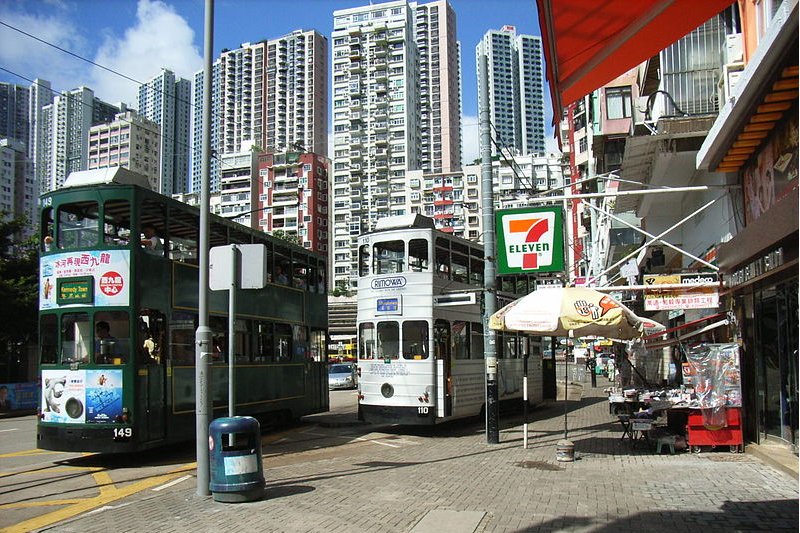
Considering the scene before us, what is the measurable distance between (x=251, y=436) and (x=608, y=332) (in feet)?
22.3

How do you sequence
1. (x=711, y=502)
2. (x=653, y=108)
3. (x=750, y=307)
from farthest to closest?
(x=653, y=108) < (x=750, y=307) < (x=711, y=502)

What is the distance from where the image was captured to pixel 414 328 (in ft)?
50.2

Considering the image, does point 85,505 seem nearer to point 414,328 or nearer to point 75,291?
point 75,291

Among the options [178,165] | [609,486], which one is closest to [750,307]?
[609,486]

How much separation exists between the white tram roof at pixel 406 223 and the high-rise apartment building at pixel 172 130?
5826 millimetres

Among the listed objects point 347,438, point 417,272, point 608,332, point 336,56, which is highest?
point 336,56

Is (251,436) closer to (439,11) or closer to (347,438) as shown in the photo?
(347,438)

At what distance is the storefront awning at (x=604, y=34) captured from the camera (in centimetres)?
459

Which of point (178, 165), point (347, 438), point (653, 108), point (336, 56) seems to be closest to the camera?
point (347, 438)

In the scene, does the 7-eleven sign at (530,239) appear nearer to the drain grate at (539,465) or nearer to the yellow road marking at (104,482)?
the drain grate at (539,465)

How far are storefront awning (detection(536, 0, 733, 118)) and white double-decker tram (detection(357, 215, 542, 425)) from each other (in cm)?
920

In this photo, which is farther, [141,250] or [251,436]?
[141,250]

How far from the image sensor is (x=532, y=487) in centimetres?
902

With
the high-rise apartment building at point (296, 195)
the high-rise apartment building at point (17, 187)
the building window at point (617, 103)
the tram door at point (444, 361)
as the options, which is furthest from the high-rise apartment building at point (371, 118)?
the tram door at point (444, 361)
